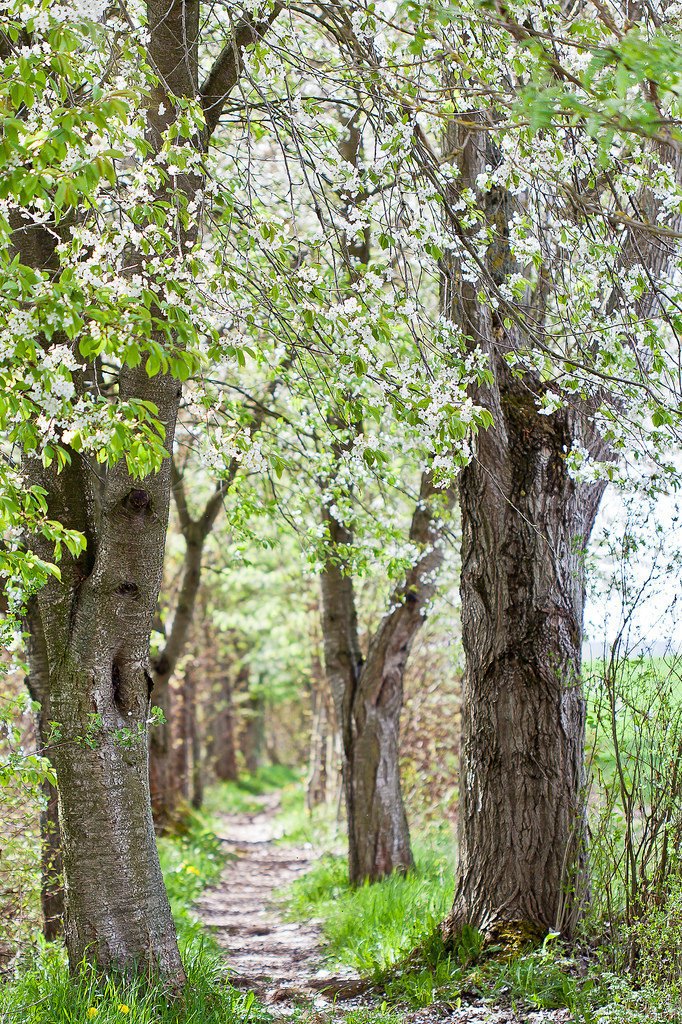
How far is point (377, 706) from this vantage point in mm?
8906

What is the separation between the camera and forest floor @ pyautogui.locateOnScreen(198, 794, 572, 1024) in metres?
4.94

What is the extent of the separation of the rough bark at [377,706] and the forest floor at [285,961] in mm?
1010

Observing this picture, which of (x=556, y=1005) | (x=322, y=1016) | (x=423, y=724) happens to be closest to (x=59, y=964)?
(x=322, y=1016)

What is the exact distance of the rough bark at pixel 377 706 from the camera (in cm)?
871

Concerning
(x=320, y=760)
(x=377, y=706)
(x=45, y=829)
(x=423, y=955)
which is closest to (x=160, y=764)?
(x=377, y=706)

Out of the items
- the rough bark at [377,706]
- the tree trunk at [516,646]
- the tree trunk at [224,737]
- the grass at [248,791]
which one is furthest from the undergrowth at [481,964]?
the tree trunk at [224,737]

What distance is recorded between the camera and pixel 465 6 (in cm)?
417

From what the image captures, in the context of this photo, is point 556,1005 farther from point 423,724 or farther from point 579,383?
point 423,724

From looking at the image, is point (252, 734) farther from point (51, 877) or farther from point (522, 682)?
point (522, 682)

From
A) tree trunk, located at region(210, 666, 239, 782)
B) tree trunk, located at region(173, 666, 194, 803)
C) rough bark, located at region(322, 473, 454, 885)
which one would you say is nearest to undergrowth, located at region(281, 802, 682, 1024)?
rough bark, located at region(322, 473, 454, 885)

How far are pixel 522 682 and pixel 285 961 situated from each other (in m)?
3.01

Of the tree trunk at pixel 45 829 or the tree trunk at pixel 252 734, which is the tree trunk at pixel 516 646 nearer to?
the tree trunk at pixel 45 829

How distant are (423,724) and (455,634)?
1923 millimetres

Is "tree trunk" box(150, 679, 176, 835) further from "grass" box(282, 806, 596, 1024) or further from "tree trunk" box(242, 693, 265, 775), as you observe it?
"tree trunk" box(242, 693, 265, 775)
